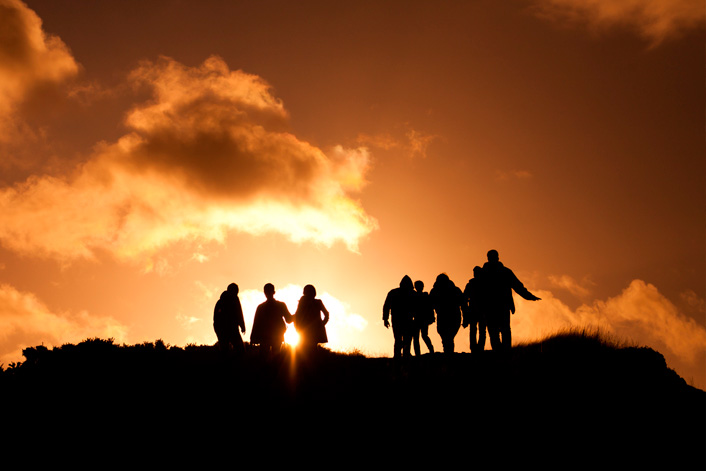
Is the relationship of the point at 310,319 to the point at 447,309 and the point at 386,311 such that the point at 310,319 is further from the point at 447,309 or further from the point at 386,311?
the point at 447,309

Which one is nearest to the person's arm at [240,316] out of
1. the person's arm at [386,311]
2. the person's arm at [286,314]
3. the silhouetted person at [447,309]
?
the person's arm at [286,314]

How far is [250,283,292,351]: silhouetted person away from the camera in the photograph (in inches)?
516

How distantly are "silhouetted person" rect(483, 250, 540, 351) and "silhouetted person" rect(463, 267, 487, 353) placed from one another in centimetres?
15

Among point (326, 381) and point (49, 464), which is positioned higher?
point (326, 381)

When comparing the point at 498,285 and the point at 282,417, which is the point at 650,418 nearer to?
the point at 498,285

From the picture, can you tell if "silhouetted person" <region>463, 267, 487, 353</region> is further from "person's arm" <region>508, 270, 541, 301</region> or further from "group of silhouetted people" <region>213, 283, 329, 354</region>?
"group of silhouetted people" <region>213, 283, 329, 354</region>

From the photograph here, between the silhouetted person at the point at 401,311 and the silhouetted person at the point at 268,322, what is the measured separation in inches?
103

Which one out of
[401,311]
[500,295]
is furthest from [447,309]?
[500,295]

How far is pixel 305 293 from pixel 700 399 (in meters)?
9.21

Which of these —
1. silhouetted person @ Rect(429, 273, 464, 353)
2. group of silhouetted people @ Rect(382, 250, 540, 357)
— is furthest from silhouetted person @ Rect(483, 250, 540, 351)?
silhouetted person @ Rect(429, 273, 464, 353)

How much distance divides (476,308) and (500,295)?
671 mm

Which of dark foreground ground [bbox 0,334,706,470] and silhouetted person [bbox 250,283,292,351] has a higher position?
silhouetted person [bbox 250,283,292,351]

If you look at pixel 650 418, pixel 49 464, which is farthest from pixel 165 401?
pixel 650 418

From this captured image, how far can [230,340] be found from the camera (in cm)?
1387
